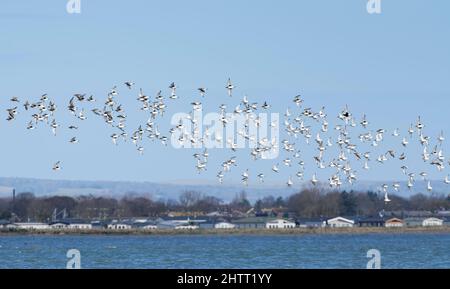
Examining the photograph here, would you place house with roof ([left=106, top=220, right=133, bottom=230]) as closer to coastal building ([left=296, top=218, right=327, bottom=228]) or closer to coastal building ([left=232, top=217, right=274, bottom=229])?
coastal building ([left=232, top=217, right=274, bottom=229])

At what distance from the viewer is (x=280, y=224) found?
336 ft

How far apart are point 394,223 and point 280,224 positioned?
27.1ft

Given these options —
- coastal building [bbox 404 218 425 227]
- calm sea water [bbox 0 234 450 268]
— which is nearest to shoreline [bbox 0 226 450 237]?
coastal building [bbox 404 218 425 227]

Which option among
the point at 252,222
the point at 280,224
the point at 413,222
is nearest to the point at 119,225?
the point at 252,222

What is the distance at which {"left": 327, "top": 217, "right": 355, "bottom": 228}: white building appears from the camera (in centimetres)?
9856

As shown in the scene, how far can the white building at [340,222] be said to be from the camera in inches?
3880

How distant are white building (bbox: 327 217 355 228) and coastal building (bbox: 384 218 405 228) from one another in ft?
10.7

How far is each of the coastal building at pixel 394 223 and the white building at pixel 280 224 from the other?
7441 mm

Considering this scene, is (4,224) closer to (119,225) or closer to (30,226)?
(30,226)

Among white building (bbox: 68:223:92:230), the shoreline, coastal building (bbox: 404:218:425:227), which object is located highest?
coastal building (bbox: 404:218:425:227)

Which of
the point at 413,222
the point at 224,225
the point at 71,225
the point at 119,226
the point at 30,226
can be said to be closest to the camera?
the point at 413,222

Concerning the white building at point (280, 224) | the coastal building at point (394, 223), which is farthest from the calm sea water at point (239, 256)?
the coastal building at point (394, 223)
